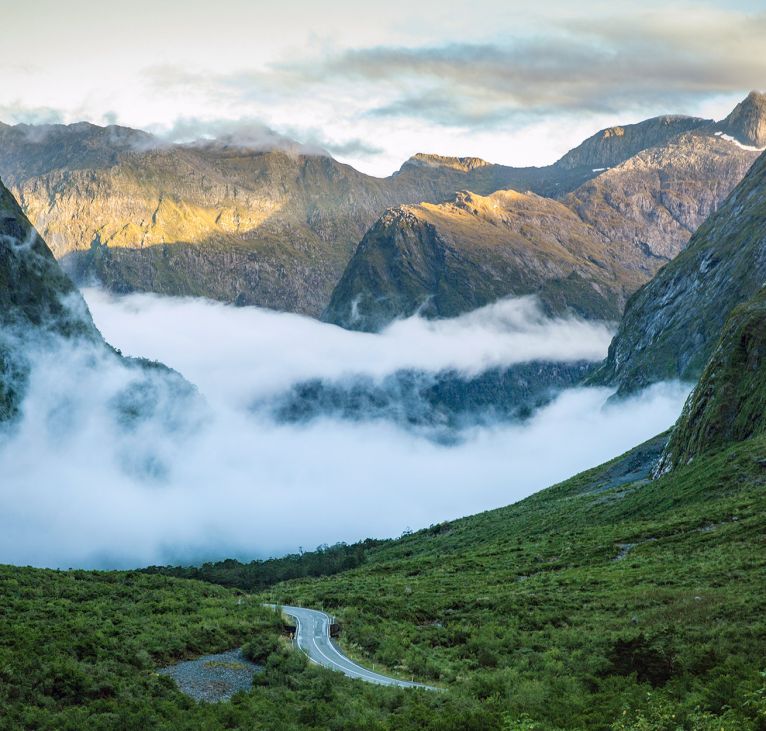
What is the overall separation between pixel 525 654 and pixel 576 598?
25683 millimetres

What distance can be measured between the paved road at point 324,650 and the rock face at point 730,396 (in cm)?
10030

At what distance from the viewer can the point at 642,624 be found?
70438 millimetres

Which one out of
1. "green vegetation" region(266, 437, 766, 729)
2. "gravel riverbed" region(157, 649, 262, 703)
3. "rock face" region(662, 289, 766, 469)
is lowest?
"green vegetation" region(266, 437, 766, 729)

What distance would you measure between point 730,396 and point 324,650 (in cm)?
12175

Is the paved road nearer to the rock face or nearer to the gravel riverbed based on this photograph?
the gravel riverbed

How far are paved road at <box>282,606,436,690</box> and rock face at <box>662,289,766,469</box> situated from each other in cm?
10030

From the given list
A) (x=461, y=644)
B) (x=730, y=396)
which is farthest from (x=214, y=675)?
(x=730, y=396)

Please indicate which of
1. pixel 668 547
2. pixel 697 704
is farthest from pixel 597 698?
pixel 668 547

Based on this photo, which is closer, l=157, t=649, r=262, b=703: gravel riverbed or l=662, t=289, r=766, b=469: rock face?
l=157, t=649, r=262, b=703: gravel riverbed

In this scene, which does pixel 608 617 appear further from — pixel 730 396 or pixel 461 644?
pixel 730 396

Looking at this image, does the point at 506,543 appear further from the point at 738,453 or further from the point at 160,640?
the point at 160,640

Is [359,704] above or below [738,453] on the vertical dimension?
below

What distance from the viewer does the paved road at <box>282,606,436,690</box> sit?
60547mm

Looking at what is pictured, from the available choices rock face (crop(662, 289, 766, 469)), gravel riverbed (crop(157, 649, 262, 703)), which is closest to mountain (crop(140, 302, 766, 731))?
rock face (crop(662, 289, 766, 469))
